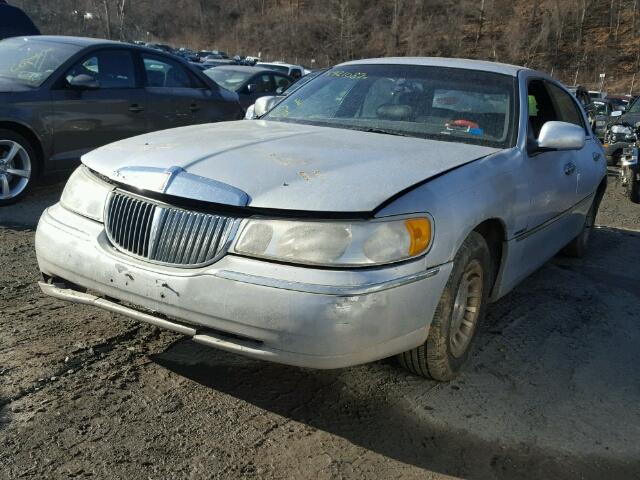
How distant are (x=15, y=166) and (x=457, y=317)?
Result: 4775 mm

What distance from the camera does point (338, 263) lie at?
8.48ft

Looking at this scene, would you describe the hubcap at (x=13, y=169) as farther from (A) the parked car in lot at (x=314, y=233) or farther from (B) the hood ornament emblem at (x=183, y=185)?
(B) the hood ornament emblem at (x=183, y=185)

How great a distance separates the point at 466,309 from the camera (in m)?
3.38

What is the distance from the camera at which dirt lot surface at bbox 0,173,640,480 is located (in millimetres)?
2590

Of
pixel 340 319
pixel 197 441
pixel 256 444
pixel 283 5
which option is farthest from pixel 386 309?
pixel 283 5

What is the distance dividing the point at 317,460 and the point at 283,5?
289 ft

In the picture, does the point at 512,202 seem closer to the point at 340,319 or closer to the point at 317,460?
the point at 340,319

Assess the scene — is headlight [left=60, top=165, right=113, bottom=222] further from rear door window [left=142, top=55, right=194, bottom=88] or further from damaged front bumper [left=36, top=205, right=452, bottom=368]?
rear door window [left=142, top=55, right=194, bottom=88]

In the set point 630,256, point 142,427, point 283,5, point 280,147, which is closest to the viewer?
point 142,427

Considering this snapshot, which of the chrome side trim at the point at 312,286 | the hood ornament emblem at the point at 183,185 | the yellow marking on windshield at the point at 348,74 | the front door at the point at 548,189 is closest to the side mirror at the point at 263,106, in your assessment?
the yellow marking on windshield at the point at 348,74

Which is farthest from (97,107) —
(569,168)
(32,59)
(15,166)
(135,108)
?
(569,168)

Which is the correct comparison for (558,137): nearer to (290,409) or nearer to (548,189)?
(548,189)

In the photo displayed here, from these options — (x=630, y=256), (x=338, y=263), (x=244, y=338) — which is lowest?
(x=630, y=256)

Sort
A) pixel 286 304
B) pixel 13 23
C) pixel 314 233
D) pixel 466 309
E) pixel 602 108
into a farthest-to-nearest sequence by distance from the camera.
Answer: pixel 602 108 < pixel 13 23 < pixel 466 309 < pixel 314 233 < pixel 286 304
